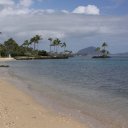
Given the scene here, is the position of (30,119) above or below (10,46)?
below

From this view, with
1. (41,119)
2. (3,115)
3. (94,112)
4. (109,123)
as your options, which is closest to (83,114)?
(94,112)

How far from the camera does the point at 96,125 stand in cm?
1447

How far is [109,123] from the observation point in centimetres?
1521

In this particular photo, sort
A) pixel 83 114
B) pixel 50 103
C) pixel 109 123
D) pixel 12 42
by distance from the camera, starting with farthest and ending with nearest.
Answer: pixel 12 42
pixel 50 103
pixel 83 114
pixel 109 123

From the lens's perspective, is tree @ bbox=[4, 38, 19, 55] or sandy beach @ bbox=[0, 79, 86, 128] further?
tree @ bbox=[4, 38, 19, 55]

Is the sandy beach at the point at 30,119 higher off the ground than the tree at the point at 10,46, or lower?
lower

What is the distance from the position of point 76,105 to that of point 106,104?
212 cm

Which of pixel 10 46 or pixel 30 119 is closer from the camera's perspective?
pixel 30 119

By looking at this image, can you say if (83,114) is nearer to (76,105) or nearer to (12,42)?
(76,105)

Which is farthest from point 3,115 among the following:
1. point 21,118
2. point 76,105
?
point 76,105

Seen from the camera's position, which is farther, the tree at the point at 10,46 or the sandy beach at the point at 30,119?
the tree at the point at 10,46

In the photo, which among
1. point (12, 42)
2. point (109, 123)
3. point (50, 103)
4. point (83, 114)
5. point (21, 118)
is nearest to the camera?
point (21, 118)

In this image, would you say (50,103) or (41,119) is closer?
(41,119)

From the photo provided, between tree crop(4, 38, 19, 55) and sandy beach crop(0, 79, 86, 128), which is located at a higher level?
tree crop(4, 38, 19, 55)
